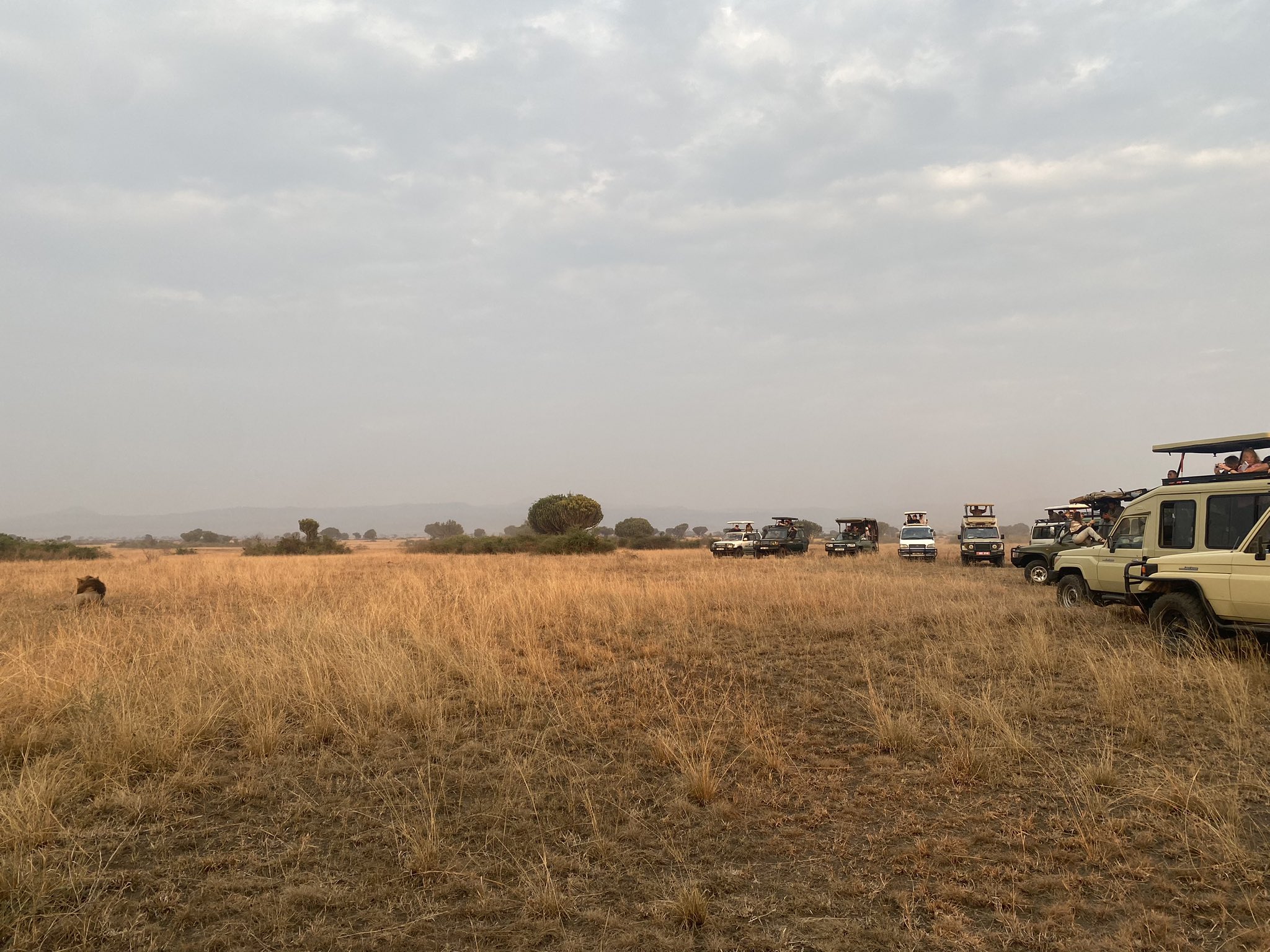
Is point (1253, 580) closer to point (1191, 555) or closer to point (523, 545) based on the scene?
point (1191, 555)

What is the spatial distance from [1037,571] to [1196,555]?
11.8m

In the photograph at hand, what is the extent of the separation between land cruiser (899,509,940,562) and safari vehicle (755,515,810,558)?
5.37 metres

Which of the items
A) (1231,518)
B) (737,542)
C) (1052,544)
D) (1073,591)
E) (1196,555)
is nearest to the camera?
(1196,555)

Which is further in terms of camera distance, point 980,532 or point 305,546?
point 305,546

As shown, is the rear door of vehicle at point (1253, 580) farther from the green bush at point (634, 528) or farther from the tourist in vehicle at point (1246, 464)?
the green bush at point (634, 528)

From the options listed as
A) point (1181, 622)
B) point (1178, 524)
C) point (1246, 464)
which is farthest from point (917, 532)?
point (1181, 622)

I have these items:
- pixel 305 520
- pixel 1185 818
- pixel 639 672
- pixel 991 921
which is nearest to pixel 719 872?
pixel 991 921

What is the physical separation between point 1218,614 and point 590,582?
1155 cm

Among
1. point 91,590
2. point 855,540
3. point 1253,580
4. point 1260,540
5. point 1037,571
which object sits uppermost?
point 1260,540

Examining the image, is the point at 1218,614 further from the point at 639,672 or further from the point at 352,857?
the point at 352,857

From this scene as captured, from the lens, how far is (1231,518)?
397 inches

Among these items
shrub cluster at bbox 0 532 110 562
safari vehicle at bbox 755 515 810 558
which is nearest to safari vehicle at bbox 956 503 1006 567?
safari vehicle at bbox 755 515 810 558

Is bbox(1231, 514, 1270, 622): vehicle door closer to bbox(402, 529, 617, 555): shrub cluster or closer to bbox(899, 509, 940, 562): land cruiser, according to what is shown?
bbox(899, 509, 940, 562): land cruiser

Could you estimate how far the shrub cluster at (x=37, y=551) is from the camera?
35625 mm
